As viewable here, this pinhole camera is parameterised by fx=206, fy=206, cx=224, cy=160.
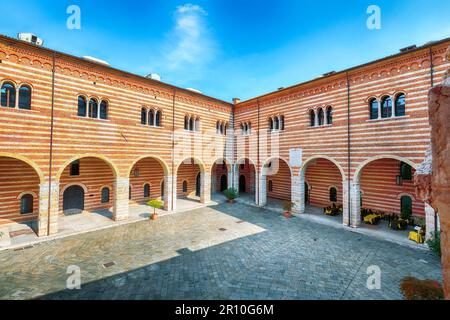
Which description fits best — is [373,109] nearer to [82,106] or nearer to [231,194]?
[231,194]

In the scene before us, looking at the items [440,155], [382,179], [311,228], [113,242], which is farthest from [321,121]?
[113,242]

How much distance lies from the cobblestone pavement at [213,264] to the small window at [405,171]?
5936 mm

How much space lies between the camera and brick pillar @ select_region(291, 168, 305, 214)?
1653 centimetres

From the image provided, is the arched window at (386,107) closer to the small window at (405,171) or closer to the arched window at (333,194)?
the small window at (405,171)

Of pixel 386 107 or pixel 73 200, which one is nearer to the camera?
pixel 386 107

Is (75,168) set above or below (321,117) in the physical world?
below

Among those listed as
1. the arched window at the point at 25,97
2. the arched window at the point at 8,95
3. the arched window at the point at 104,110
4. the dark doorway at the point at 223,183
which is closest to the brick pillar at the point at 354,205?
the dark doorway at the point at 223,183

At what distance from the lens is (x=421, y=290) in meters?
6.36

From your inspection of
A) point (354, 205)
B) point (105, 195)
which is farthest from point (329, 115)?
point (105, 195)

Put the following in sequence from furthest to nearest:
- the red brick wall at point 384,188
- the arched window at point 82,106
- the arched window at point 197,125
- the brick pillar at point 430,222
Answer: the arched window at point 197,125, the red brick wall at point 384,188, the arched window at point 82,106, the brick pillar at point 430,222

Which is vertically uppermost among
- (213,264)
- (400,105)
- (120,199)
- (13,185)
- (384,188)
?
(400,105)

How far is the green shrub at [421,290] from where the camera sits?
578 centimetres

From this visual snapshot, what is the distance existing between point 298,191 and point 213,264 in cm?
1034

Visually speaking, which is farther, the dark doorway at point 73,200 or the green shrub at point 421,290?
the dark doorway at point 73,200
